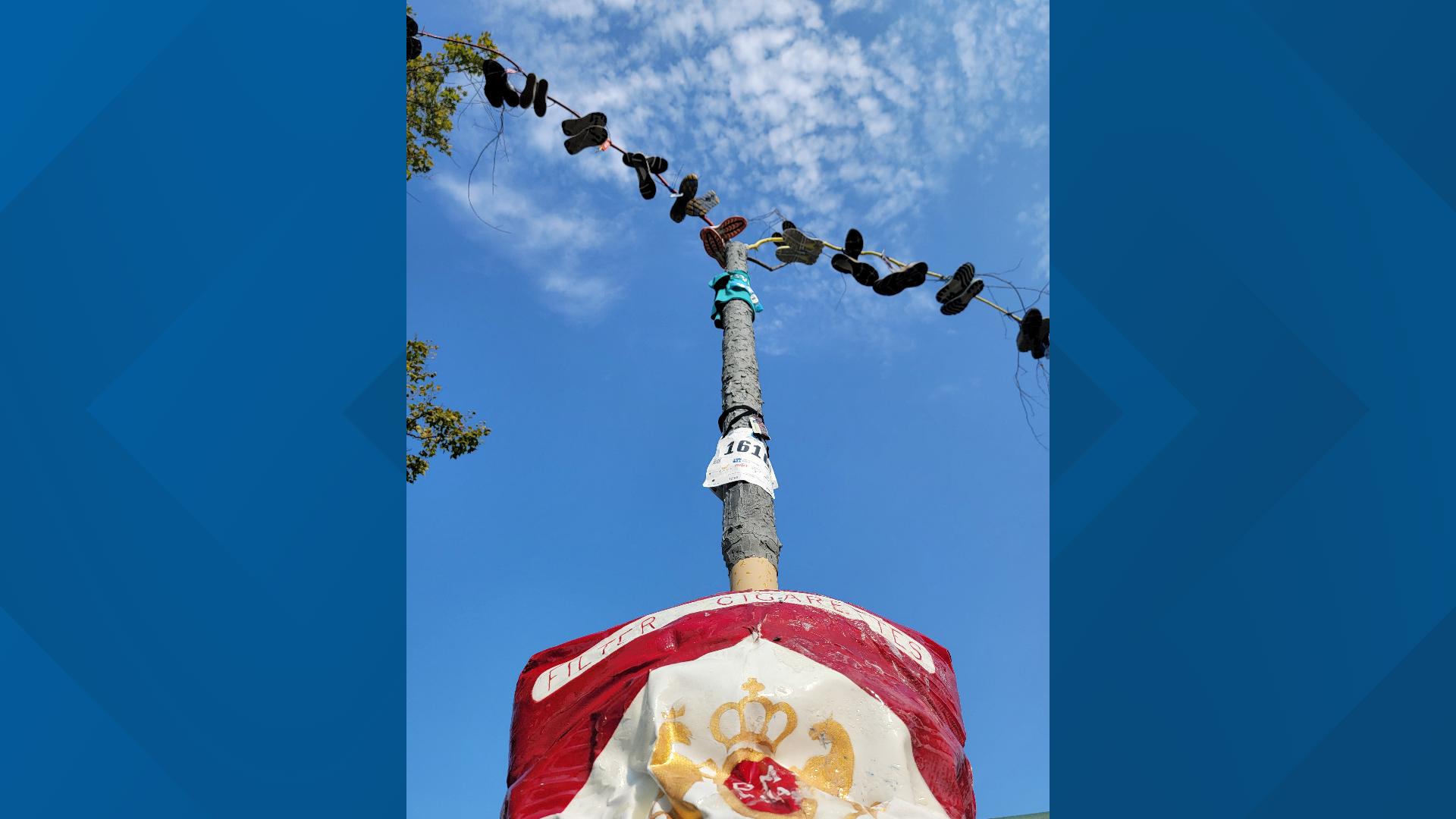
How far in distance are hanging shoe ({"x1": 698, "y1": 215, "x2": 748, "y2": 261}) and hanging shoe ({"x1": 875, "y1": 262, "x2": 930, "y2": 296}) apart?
69cm

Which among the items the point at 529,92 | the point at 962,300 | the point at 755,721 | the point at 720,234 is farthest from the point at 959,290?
the point at 755,721

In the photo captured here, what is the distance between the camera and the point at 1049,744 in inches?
96.2

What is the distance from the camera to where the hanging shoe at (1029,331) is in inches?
156

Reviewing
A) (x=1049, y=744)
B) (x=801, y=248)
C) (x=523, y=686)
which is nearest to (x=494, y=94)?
(x=801, y=248)

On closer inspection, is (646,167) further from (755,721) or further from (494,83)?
(755,721)

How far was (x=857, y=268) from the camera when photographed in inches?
153

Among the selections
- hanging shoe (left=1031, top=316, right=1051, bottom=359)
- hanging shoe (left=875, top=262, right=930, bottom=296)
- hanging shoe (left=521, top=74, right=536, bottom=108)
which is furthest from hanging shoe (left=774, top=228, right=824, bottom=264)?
hanging shoe (left=521, top=74, right=536, bottom=108)

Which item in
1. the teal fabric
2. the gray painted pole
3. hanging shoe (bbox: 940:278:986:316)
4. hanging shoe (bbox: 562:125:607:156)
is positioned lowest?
the gray painted pole

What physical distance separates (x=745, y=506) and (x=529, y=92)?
83.9 inches

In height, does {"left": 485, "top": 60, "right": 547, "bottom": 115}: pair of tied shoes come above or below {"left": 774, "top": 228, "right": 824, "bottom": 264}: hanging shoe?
above

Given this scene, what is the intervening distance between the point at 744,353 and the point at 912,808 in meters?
1.87

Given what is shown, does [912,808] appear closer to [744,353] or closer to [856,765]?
[856,765]

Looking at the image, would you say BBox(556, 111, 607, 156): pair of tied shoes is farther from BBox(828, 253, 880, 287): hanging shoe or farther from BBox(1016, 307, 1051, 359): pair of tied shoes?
BBox(1016, 307, 1051, 359): pair of tied shoes

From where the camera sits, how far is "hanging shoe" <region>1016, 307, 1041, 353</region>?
13.0 feet
